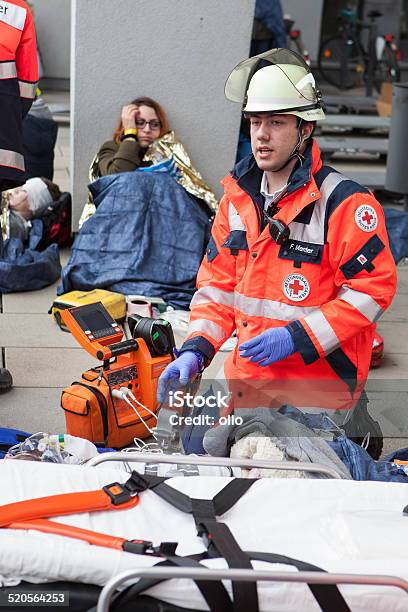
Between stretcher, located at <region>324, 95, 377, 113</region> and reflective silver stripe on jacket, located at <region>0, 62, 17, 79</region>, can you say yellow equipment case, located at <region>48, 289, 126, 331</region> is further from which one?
stretcher, located at <region>324, 95, 377, 113</region>

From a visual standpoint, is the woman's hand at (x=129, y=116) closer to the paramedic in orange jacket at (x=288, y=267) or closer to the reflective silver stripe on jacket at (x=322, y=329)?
the paramedic in orange jacket at (x=288, y=267)

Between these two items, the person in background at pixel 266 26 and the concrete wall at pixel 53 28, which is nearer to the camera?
the person in background at pixel 266 26

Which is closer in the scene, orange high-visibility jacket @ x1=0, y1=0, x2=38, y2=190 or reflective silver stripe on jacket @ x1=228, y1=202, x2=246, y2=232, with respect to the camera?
reflective silver stripe on jacket @ x1=228, y1=202, x2=246, y2=232

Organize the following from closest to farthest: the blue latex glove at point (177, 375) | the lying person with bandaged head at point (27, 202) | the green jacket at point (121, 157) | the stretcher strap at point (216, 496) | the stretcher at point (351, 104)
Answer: the stretcher strap at point (216, 496), the blue latex glove at point (177, 375), the green jacket at point (121, 157), the lying person with bandaged head at point (27, 202), the stretcher at point (351, 104)

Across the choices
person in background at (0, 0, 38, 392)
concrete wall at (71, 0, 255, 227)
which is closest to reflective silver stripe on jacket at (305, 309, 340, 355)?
person in background at (0, 0, 38, 392)

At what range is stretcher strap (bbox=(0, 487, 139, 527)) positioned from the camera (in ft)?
9.07

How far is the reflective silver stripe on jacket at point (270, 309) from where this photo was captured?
3.99m

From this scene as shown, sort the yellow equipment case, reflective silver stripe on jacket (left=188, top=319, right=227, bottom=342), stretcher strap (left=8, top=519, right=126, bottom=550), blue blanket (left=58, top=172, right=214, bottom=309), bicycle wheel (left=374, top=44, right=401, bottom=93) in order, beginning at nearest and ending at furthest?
1. stretcher strap (left=8, top=519, right=126, bottom=550)
2. reflective silver stripe on jacket (left=188, top=319, right=227, bottom=342)
3. the yellow equipment case
4. blue blanket (left=58, top=172, right=214, bottom=309)
5. bicycle wheel (left=374, top=44, right=401, bottom=93)

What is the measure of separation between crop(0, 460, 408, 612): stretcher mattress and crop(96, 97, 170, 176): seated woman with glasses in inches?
185

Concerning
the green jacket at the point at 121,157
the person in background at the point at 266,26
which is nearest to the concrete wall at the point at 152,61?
the green jacket at the point at 121,157

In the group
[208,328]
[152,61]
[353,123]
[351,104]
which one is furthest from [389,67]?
[208,328]

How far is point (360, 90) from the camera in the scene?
1750 centimetres

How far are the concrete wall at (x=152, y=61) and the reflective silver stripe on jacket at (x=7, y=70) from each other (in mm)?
2533

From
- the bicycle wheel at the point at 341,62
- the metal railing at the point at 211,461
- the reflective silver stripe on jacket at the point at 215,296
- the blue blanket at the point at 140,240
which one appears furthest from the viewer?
the bicycle wheel at the point at 341,62
